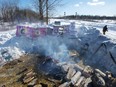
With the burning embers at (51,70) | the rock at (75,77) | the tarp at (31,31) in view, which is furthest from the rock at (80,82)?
the tarp at (31,31)

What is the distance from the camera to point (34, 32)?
18.8m

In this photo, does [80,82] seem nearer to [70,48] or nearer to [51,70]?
[51,70]

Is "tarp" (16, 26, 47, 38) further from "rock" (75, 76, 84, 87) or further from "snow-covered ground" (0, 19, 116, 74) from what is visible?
"rock" (75, 76, 84, 87)

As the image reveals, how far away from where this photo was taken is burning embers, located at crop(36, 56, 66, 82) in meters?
9.93

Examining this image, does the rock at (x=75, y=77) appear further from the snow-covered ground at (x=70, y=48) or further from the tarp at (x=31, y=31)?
the tarp at (x=31, y=31)

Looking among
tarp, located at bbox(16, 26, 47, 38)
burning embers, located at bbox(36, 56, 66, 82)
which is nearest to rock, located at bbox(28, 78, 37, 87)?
burning embers, located at bbox(36, 56, 66, 82)

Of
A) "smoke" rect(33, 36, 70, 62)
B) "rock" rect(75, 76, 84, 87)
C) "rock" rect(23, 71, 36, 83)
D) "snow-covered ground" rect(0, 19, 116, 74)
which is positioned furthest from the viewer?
"smoke" rect(33, 36, 70, 62)

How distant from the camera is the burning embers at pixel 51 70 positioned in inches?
391

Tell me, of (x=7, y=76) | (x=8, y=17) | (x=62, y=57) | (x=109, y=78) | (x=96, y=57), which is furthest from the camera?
(x=8, y=17)

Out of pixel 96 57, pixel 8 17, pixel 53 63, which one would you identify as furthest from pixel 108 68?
pixel 8 17

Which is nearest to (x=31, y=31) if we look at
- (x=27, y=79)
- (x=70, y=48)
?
(x=70, y=48)

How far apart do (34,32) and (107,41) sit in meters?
7.30

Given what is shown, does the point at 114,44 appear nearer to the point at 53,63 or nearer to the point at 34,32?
the point at 53,63

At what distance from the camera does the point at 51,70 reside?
1077cm
